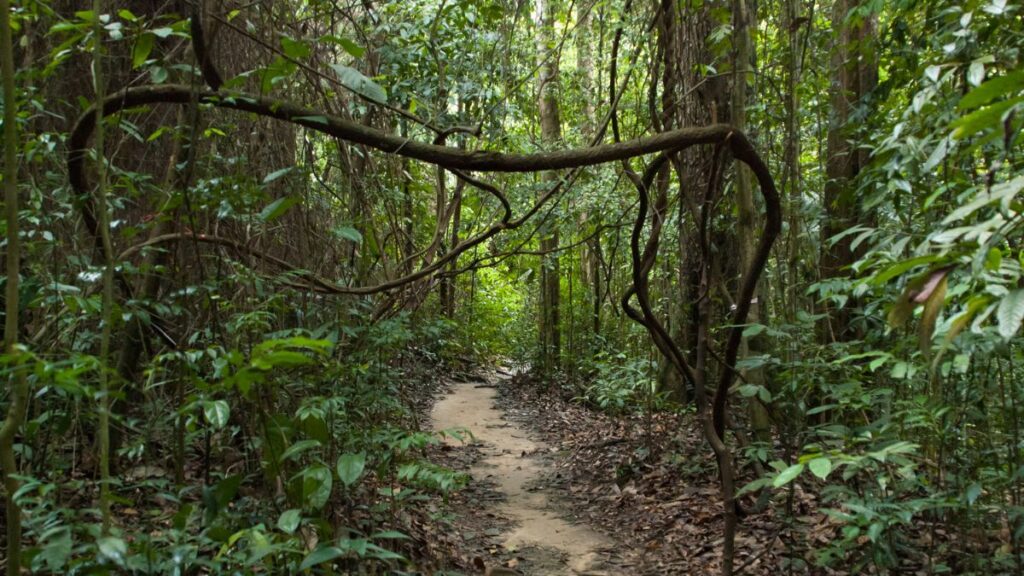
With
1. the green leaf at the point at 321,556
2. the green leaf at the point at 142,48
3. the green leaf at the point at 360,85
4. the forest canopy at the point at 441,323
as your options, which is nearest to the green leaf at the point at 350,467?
the forest canopy at the point at 441,323

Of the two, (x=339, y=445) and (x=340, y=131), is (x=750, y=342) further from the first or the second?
(x=340, y=131)

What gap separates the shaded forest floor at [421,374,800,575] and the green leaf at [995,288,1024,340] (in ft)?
7.72

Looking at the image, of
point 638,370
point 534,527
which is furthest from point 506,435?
point 534,527

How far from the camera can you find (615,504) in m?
5.00

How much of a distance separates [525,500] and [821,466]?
3697 mm

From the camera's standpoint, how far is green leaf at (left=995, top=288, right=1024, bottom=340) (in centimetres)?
124

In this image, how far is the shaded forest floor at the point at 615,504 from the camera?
12.6 ft

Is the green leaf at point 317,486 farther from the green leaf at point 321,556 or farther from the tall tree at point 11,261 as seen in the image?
the tall tree at point 11,261

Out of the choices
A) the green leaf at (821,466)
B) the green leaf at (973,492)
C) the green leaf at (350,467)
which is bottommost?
the green leaf at (973,492)

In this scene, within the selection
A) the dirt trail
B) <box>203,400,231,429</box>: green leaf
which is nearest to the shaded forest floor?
the dirt trail

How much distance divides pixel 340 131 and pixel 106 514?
1522mm

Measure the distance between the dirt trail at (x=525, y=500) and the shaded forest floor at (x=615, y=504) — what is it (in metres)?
0.02

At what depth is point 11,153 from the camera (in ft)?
5.59

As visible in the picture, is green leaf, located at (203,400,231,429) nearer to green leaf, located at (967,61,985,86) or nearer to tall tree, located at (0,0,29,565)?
tall tree, located at (0,0,29,565)
